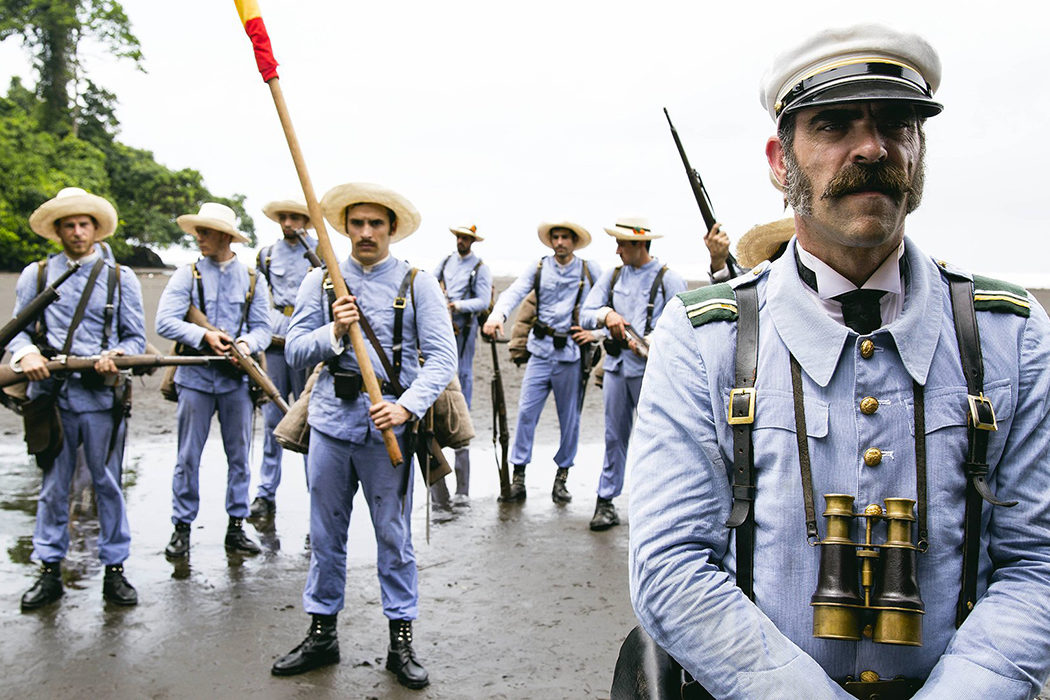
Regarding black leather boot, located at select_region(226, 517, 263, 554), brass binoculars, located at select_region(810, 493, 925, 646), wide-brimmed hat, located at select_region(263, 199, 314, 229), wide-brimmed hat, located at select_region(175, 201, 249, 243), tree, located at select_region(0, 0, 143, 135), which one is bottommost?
black leather boot, located at select_region(226, 517, 263, 554)

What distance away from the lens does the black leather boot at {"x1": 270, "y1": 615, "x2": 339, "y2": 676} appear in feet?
15.0

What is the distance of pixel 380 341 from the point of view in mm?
4773

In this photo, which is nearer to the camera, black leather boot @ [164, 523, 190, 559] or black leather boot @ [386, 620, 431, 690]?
black leather boot @ [386, 620, 431, 690]

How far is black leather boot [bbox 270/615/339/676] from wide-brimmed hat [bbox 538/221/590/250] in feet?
17.5

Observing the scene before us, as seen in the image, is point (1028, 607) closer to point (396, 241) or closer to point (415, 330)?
point (415, 330)

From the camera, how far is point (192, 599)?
18.5 feet

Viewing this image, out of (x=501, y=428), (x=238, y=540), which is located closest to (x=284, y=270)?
(x=501, y=428)

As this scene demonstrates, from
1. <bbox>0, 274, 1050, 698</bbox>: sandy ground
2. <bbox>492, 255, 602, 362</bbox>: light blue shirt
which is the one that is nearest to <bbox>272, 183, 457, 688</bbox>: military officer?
<bbox>0, 274, 1050, 698</bbox>: sandy ground

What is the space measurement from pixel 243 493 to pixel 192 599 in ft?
4.13

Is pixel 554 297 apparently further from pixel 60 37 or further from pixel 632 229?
pixel 60 37

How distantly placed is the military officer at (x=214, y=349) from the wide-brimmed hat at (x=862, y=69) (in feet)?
18.2

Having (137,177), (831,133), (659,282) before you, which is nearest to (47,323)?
(659,282)

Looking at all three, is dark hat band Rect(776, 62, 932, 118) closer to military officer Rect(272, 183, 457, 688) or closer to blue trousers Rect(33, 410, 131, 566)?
military officer Rect(272, 183, 457, 688)

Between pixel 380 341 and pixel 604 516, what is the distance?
3339 millimetres
